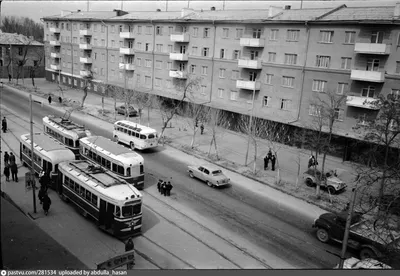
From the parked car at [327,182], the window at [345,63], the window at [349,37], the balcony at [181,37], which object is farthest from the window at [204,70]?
the parked car at [327,182]

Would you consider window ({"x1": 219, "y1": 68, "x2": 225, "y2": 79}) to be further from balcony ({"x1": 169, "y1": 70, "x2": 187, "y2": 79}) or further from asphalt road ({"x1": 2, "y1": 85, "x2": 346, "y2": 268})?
asphalt road ({"x1": 2, "y1": 85, "x2": 346, "y2": 268})

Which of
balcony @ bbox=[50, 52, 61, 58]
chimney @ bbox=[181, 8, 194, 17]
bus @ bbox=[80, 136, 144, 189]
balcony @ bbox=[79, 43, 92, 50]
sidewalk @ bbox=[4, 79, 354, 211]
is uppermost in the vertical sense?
chimney @ bbox=[181, 8, 194, 17]

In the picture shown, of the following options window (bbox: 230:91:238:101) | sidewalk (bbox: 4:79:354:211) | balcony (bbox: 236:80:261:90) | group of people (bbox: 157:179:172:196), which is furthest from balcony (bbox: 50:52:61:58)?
group of people (bbox: 157:179:172:196)

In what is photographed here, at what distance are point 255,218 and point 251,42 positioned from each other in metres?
20.2

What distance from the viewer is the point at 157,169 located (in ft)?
79.4

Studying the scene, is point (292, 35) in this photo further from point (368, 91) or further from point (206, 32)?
point (206, 32)

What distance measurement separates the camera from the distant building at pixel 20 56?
22075mm

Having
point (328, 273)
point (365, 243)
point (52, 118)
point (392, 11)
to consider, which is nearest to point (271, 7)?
point (392, 11)

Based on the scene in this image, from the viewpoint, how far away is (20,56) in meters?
26.9

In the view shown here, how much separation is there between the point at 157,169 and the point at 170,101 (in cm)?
1874

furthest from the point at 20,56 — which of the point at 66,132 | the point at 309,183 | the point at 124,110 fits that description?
the point at 309,183

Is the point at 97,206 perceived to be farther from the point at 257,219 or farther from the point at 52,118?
the point at 52,118

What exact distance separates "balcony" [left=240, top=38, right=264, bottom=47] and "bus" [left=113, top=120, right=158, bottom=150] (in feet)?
41.4

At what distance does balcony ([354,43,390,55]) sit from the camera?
26078 millimetres
